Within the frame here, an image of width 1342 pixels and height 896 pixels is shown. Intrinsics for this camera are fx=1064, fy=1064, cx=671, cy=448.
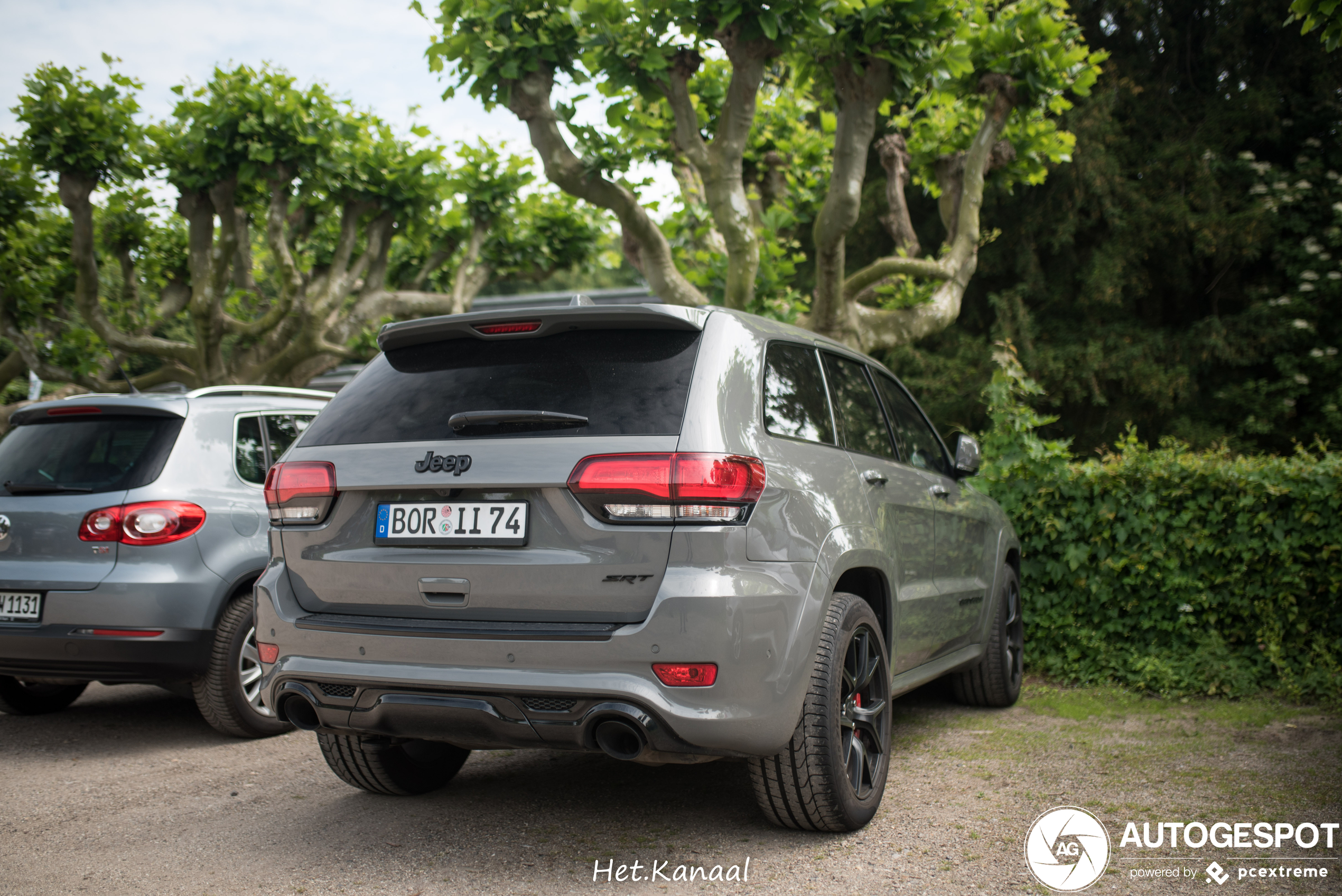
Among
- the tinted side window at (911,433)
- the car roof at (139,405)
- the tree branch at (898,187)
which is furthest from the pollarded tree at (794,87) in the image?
the car roof at (139,405)

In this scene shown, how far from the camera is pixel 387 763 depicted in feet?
13.2

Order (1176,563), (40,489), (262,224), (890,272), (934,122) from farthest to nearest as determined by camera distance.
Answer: (262,224)
(934,122)
(890,272)
(1176,563)
(40,489)

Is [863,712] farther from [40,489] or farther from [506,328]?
[40,489]

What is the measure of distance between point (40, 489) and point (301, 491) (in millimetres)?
2330

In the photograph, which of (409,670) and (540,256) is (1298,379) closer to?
(540,256)

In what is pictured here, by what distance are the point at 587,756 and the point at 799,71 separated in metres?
5.73

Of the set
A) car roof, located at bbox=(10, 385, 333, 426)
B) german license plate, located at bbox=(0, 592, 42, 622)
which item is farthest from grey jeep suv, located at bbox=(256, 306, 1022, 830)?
german license plate, located at bbox=(0, 592, 42, 622)

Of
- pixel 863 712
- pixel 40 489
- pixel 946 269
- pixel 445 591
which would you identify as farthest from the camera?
pixel 946 269

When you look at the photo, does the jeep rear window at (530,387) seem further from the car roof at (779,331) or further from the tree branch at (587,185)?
the tree branch at (587,185)

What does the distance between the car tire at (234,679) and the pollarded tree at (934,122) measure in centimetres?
526

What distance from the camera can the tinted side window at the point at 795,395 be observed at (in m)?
3.52

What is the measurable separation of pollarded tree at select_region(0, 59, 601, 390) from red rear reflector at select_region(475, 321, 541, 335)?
350 inches

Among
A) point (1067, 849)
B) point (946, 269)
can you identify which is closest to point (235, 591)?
point (1067, 849)

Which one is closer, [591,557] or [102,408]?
[591,557]
